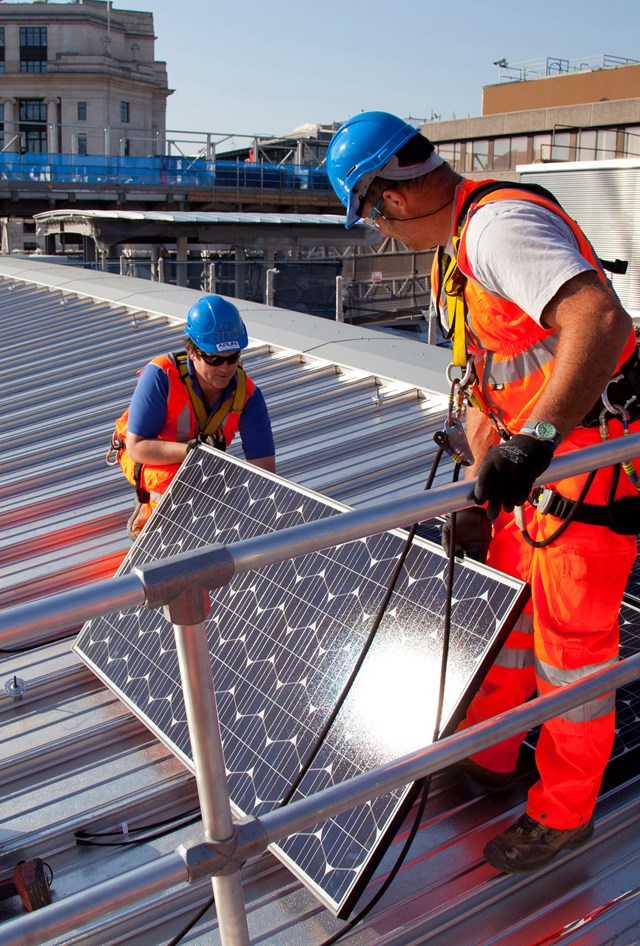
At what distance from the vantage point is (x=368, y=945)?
2637mm

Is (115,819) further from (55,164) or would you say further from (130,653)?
(55,164)

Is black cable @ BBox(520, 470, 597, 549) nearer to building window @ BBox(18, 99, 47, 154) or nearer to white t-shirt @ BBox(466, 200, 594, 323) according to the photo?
white t-shirt @ BBox(466, 200, 594, 323)

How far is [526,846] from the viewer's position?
9.41 ft

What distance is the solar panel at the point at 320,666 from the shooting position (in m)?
2.75

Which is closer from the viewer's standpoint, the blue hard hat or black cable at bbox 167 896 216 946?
black cable at bbox 167 896 216 946

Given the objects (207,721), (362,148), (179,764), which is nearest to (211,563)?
(207,721)

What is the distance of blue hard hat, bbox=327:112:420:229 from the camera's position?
3031 millimetres

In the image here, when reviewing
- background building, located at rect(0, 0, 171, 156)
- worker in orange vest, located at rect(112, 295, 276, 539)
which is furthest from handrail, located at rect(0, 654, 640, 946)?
background building, located at rect(0, 0, 171, 156)

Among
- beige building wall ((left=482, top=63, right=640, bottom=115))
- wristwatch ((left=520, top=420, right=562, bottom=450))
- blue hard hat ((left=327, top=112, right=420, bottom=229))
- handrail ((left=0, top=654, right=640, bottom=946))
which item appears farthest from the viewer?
beige building wall ((left=482, top=63, right=640, bottom=115))

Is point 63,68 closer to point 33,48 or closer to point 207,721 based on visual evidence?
point 33,48

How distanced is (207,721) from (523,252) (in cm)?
148

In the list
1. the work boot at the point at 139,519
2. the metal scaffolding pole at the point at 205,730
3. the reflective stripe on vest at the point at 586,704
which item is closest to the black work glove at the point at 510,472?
the metal scaffolding pole at the point at 205,730

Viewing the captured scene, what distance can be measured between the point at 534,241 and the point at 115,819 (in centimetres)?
227

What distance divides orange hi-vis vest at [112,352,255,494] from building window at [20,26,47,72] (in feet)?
296
